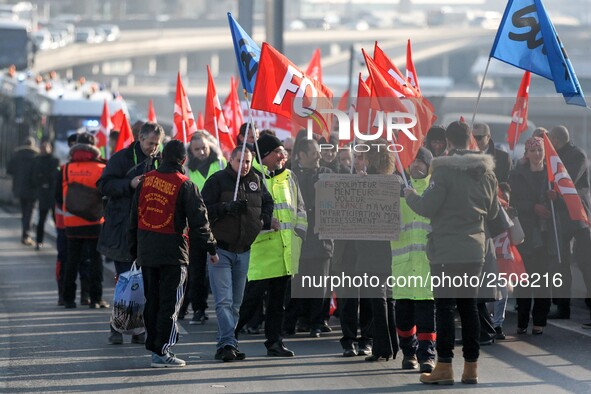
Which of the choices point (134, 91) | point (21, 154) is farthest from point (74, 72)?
point (21, 154)

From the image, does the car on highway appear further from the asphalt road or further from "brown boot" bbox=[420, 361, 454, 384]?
"brown boot" bbox=[420, 361, 454, 384]

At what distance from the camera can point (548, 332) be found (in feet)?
39.1

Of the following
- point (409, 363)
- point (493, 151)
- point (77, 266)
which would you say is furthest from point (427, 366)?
point (77, 266)

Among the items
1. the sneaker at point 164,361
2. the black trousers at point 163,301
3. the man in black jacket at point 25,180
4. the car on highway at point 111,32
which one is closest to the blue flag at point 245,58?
the black trousers at point 163,301

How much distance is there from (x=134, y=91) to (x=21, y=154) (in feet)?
197

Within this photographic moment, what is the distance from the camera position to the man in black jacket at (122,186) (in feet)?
36.4

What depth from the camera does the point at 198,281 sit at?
12180 millimetres

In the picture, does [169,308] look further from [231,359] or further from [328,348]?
[328,348]

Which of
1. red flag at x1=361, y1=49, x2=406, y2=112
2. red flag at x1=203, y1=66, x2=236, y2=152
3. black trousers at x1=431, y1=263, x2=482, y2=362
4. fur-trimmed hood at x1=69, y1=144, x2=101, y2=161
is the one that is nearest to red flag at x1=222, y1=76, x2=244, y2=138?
red flag at x1=203, y1=66, x2=236, y2=152

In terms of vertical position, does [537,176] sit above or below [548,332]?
above

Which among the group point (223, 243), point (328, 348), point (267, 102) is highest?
point (267, 102)

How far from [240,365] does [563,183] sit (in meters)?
3.46

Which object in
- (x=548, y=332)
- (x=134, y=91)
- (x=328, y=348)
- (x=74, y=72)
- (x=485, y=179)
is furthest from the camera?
(x=74, y=72)

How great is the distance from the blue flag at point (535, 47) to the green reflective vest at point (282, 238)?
183 cm
